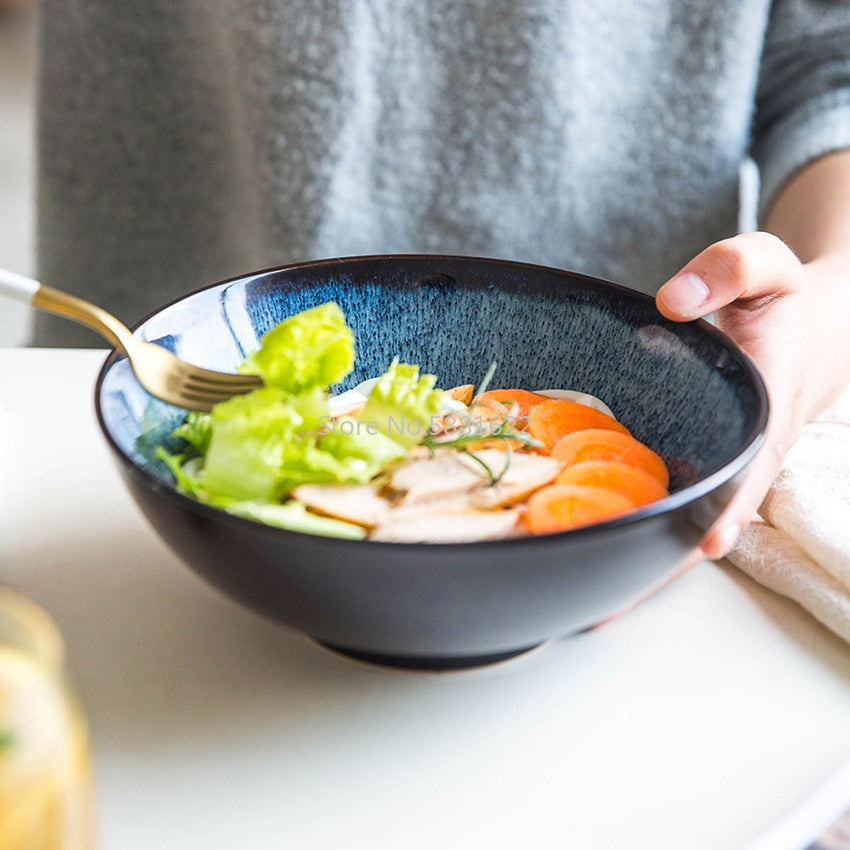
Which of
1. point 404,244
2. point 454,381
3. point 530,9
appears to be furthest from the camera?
point 404,244

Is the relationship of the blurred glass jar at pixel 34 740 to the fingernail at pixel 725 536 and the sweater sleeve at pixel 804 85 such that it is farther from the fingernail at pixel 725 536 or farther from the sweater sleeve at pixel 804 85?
the sweater sleeve at pixel 804 85

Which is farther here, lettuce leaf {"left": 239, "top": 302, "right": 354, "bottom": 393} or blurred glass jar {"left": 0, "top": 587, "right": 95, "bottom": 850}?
lettuce leaf {"left": 239, "top": 302, "right": 354, "bottom": 393}

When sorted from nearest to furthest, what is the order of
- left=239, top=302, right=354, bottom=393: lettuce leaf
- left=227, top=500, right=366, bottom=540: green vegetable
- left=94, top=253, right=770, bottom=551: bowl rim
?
left=94, top=253, right=770, bottom=551: bowl rim < left=227, top=500, right=366, bottom=540: green vegetable < left=239, top=302, right=354, bottom=393: lettuce leaf

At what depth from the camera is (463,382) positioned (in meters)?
0.82

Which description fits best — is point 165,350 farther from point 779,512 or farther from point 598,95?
point 598,95

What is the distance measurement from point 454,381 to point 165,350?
0.83 ft

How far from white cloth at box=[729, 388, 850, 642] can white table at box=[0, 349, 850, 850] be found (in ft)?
0.05

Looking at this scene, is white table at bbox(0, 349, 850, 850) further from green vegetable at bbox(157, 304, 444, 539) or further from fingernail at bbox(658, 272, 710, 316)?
fingernail at bbox(658, 272, 710, 316)

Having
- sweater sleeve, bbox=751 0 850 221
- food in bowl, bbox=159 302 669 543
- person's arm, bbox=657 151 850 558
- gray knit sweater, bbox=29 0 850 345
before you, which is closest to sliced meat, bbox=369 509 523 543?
food in bowl, bbox=159 302 669 543

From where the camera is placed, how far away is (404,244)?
1.30m

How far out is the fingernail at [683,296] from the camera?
69 cm

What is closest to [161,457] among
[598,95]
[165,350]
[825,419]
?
[165,350]

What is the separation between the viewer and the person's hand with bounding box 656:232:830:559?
26.7 inches

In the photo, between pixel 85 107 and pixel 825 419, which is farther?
pixel 85 107
